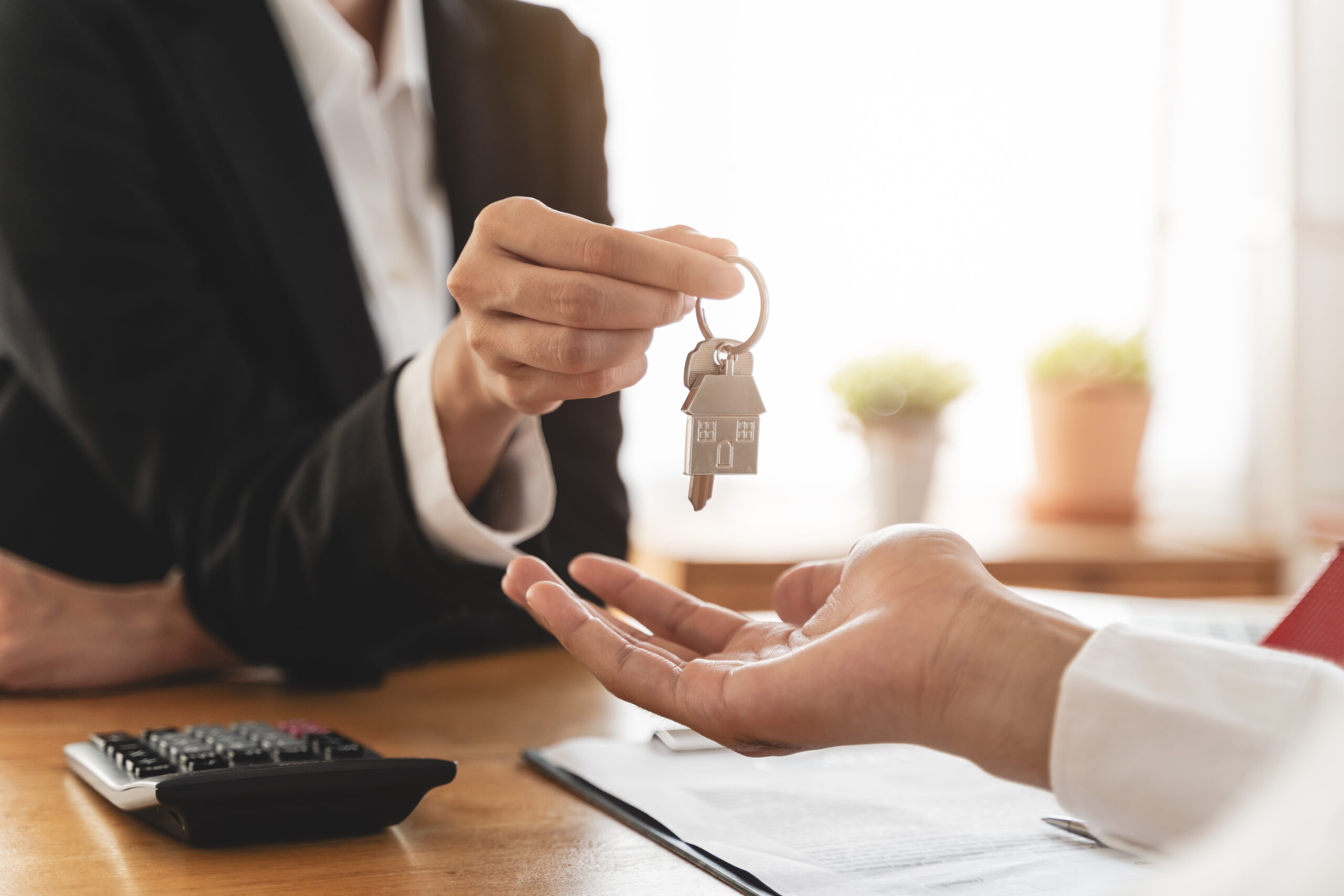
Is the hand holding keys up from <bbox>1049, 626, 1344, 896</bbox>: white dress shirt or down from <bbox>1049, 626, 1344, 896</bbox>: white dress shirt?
up

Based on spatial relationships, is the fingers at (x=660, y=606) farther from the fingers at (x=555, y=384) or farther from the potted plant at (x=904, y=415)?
the potted plant at (x=904, y=415)

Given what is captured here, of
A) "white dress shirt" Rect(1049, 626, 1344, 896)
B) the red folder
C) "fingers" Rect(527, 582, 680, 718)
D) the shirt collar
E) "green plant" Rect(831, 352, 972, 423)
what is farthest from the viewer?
"green plant" Rect(831, 352, 972, 423)

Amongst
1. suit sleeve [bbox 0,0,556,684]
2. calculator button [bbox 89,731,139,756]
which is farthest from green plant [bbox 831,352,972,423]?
calculator button [bbox 89,731,139,756]

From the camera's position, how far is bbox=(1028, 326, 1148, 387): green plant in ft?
8.21

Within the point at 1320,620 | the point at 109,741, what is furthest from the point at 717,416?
the point at 1320,620

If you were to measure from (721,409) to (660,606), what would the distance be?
0.18 metres

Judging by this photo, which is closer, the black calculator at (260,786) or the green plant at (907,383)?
the black calculator at (260,786)

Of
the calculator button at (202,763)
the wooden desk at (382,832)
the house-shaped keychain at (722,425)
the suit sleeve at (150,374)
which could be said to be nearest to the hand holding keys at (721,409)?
the house-shaped keychain at (722,425)

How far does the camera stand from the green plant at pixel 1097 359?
2.50m

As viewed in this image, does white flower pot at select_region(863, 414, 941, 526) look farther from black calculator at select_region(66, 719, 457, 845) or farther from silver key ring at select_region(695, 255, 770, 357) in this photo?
black calculator at select_region(66, 719, 457, 845)

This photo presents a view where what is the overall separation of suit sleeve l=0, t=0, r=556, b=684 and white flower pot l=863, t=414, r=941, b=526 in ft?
3.71

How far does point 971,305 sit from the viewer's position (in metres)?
2.92

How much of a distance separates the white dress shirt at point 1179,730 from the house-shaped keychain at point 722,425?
245mm

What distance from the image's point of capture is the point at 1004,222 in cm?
292
